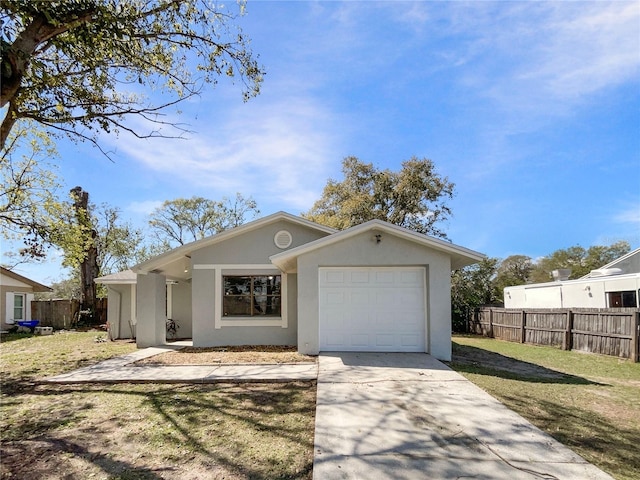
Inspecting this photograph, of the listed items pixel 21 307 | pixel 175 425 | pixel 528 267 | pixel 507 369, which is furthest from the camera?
pixel 528 267

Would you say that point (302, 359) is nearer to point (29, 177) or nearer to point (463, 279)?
point (29, 177)

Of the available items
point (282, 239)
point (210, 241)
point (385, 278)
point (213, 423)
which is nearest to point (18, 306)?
point (210, 241)

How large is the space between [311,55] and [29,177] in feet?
33.3

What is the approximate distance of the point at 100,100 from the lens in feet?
25.3

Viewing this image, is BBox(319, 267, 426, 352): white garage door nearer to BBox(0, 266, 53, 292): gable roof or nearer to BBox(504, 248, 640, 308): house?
BBox(504, 248, 640, 308): house

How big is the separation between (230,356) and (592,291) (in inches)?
634

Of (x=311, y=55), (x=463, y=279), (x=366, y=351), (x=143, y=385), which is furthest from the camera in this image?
(x=463, y=279)

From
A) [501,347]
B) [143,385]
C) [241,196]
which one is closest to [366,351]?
[143,385]

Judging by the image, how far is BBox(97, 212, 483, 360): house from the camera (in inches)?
392

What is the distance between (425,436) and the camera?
464 centimetres

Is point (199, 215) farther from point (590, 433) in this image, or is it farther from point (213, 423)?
point (590, 433)

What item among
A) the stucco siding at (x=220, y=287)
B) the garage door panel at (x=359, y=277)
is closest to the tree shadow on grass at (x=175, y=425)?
the garage door panel at (x=359, y=277)

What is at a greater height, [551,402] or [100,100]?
[100,100]

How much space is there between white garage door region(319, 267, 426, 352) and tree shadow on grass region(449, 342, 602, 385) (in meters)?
1.38
